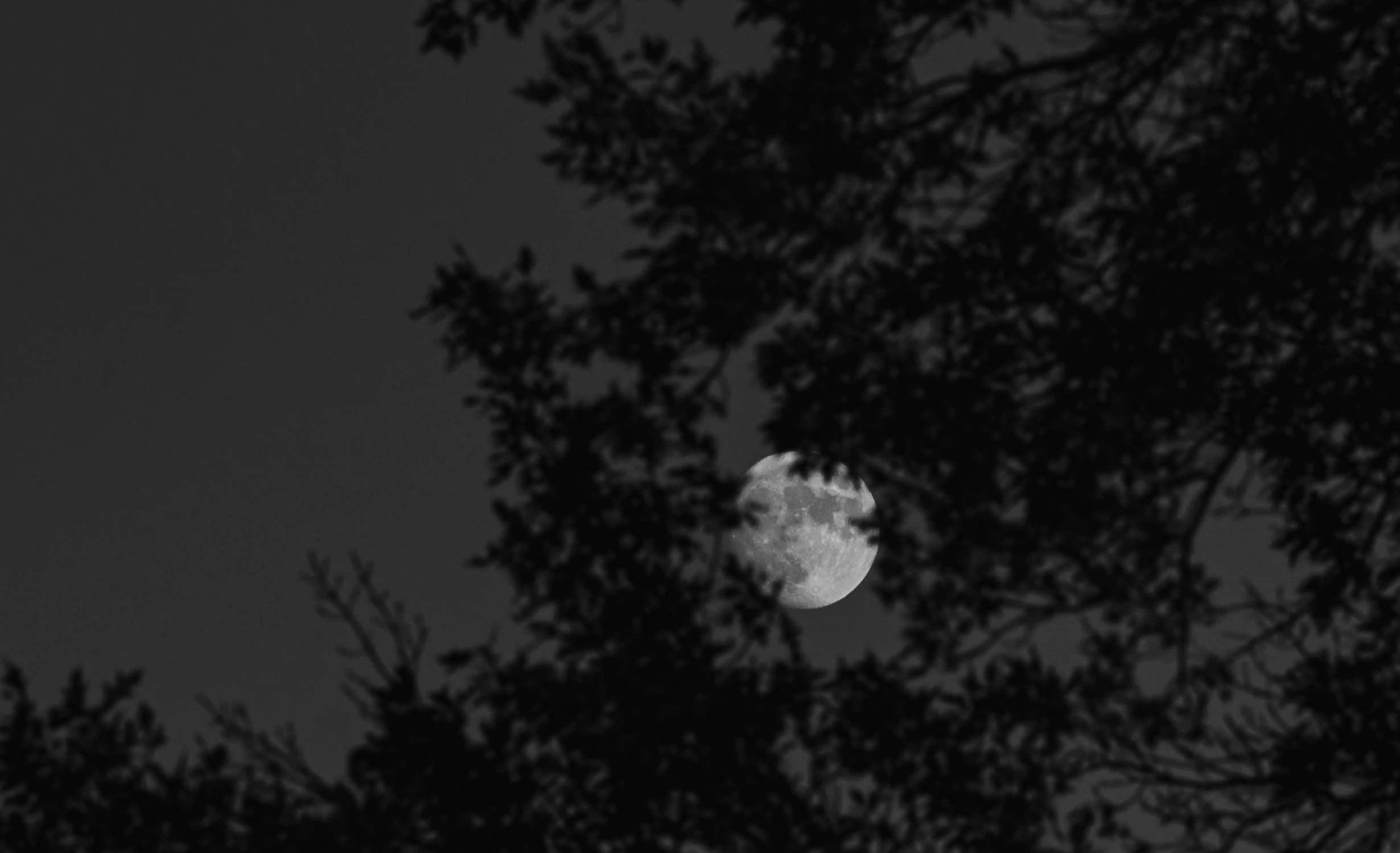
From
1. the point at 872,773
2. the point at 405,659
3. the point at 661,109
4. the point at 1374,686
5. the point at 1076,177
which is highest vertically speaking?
the point at 661,109

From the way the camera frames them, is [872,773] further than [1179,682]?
No

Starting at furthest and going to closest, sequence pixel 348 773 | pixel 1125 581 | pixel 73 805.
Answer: pixel 1125 581
pixel 73 805
pixel 348 773

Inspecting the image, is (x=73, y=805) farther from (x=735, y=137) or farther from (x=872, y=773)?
(x=735, y=137)

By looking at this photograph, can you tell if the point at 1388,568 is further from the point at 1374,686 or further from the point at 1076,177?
the point at 1076,177

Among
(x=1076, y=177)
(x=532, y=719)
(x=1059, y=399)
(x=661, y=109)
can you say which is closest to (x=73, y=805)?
(x=532, y=719)

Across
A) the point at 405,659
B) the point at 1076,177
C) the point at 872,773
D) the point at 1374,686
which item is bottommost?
the point at 1374,686

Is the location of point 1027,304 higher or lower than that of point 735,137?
lower

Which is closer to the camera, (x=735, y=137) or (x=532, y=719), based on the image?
(x=532, y=719)

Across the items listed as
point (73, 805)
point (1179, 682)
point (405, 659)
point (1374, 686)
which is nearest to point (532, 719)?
Answer: point (405, 659)

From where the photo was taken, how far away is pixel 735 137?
360 inches

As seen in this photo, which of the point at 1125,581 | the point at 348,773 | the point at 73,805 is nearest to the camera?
the point at 348,773

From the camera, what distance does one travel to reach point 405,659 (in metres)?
8.41

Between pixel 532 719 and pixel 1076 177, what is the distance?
4131 millimetres

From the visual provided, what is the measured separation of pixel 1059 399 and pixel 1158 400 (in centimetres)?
46
